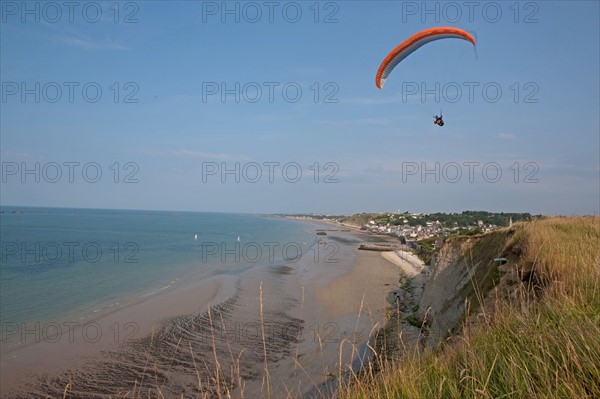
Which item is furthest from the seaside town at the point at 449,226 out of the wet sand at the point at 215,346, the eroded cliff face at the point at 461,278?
the wet sand at the point at 215,346

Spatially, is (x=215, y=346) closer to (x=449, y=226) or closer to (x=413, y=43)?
(x=413, y=43)

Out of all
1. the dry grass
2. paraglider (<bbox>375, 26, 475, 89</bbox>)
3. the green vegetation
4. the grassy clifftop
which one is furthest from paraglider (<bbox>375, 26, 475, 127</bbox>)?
the green vegetation

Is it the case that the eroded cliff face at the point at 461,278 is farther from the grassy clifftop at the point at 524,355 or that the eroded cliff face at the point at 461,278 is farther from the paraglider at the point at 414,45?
the paraglider at the point at 414,45

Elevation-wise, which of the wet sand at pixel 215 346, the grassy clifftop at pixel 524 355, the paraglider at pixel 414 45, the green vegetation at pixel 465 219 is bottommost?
the wet sand at pixel 215 346

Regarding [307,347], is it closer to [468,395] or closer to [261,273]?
[468,395]

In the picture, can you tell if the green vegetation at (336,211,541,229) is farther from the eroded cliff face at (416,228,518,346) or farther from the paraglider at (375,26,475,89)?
the paraglider at (375,26,475,89)

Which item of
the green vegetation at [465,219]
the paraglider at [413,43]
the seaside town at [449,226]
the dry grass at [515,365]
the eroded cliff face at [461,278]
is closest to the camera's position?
the dry grass at [515,365]
